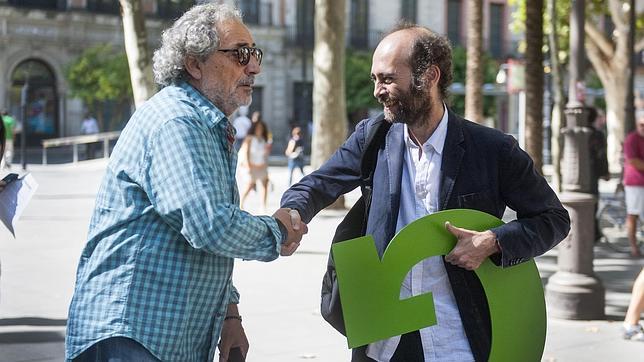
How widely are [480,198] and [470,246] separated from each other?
7.5 inches

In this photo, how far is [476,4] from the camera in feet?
58.6

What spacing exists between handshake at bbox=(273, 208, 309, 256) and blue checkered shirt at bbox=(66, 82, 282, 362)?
6.6 inches

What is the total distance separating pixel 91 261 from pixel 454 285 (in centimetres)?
114

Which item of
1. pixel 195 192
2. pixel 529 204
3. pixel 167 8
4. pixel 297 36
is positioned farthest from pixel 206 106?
pixel 297 36

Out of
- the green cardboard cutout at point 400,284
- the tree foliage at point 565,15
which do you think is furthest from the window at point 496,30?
the green cardboard cutout at point 400,284

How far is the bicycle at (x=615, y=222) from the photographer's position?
13.6 metres

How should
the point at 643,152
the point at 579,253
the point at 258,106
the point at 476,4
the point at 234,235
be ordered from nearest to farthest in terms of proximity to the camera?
the point at 234,235 < the point at 579,253 < the point at 643,152 < the point at 476,4 < the point at 258,106

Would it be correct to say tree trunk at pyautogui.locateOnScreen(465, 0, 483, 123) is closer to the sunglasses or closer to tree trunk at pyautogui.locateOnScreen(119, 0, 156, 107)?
tree trunk at pyautogui.locateOnScreen(119, 0, 156, 107)

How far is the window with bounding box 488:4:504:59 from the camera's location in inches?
2125

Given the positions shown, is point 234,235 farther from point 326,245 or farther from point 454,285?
point 326,245

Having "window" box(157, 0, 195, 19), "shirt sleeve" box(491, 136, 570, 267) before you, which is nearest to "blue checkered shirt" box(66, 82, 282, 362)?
"shirt sleeve" box(491, 136, 570, 267)

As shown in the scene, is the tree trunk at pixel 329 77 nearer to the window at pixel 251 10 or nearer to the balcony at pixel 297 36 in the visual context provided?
the window at pixel 251 10

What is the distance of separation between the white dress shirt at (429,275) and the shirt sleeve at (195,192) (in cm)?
67

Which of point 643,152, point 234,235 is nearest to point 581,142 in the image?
point 643,152
